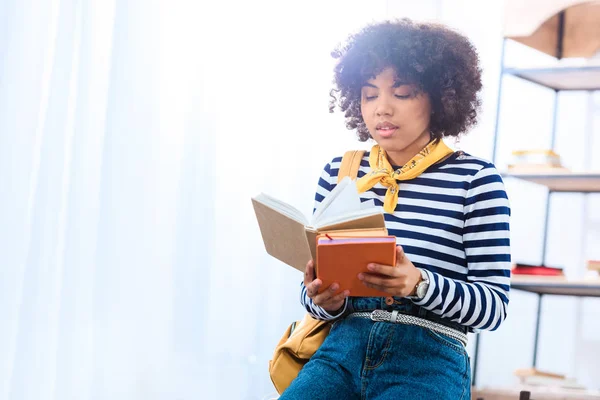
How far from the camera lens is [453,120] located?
53.4 inches

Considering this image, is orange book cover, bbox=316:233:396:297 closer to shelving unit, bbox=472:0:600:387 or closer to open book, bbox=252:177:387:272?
open book, bbox=252:177:387:272

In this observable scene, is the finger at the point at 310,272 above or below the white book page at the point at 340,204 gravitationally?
below

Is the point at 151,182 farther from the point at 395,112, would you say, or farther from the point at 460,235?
the point at 460,235

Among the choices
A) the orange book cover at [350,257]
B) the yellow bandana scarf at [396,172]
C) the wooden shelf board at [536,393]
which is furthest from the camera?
the wooden shelf board at [536,393]

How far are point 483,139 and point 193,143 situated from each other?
1.53 m

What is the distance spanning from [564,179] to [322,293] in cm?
164

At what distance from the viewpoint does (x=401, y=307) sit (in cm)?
119

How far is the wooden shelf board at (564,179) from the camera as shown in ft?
7.96

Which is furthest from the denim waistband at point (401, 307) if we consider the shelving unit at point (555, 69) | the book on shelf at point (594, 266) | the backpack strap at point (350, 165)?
the book on shelf at point (594, 266)

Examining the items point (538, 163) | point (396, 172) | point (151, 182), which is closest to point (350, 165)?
point (396, 172)

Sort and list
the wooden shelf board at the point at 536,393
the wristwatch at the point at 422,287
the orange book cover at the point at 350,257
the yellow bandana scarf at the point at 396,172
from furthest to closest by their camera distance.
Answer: the wooden shelf board at the point at 536,393 < the yellow bandana scarf at the point at 396,172 < the wristwatch at the point at 422,287 < the orange book cover at the point at 350,257

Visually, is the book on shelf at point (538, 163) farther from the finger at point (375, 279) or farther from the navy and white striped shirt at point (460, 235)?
the finger at point (375, 279)

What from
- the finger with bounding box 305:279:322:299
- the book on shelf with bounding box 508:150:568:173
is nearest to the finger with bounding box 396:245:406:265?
the finger with bounding box 305:279:322:299

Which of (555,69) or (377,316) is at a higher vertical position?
(555,69)
